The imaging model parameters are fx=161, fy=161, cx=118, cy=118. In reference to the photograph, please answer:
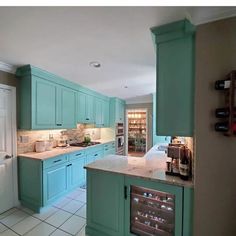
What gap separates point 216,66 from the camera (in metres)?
1.37

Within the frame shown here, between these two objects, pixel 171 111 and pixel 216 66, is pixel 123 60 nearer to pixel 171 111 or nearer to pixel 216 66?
pixel 171 111

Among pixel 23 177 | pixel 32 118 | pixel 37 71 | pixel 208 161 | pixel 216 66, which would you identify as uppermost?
pixel 37 71

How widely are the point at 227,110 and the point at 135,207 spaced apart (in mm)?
1388

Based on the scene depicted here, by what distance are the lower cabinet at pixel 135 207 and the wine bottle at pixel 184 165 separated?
152 millimetres

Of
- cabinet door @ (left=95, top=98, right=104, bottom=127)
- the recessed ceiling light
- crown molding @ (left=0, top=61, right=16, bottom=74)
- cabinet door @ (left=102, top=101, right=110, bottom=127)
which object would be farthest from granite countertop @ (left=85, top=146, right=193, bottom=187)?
cabinet door @ (left=102, top=101, right=110, bottom=127)

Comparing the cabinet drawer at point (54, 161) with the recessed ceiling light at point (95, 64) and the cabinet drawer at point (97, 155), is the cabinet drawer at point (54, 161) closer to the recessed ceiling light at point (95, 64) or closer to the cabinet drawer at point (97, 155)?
the cabinet drawer at point (97, 155)

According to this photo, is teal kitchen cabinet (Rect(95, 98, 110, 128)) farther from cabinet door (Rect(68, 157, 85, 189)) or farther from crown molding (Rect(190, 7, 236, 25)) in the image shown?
crown molding (Rect(190, 7, 236, 25))

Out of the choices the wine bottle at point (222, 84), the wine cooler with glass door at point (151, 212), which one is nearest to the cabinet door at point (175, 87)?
the wine bottle at point (222, 84)

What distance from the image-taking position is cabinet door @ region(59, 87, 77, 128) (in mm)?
3318

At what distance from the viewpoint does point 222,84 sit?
4.23 ft

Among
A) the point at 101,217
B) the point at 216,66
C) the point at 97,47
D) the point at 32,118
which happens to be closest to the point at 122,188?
the point at 101,217

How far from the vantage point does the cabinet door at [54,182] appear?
8.59 feet

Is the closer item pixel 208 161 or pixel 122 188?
pixel 208 161

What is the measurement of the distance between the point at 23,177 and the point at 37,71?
1810mm
